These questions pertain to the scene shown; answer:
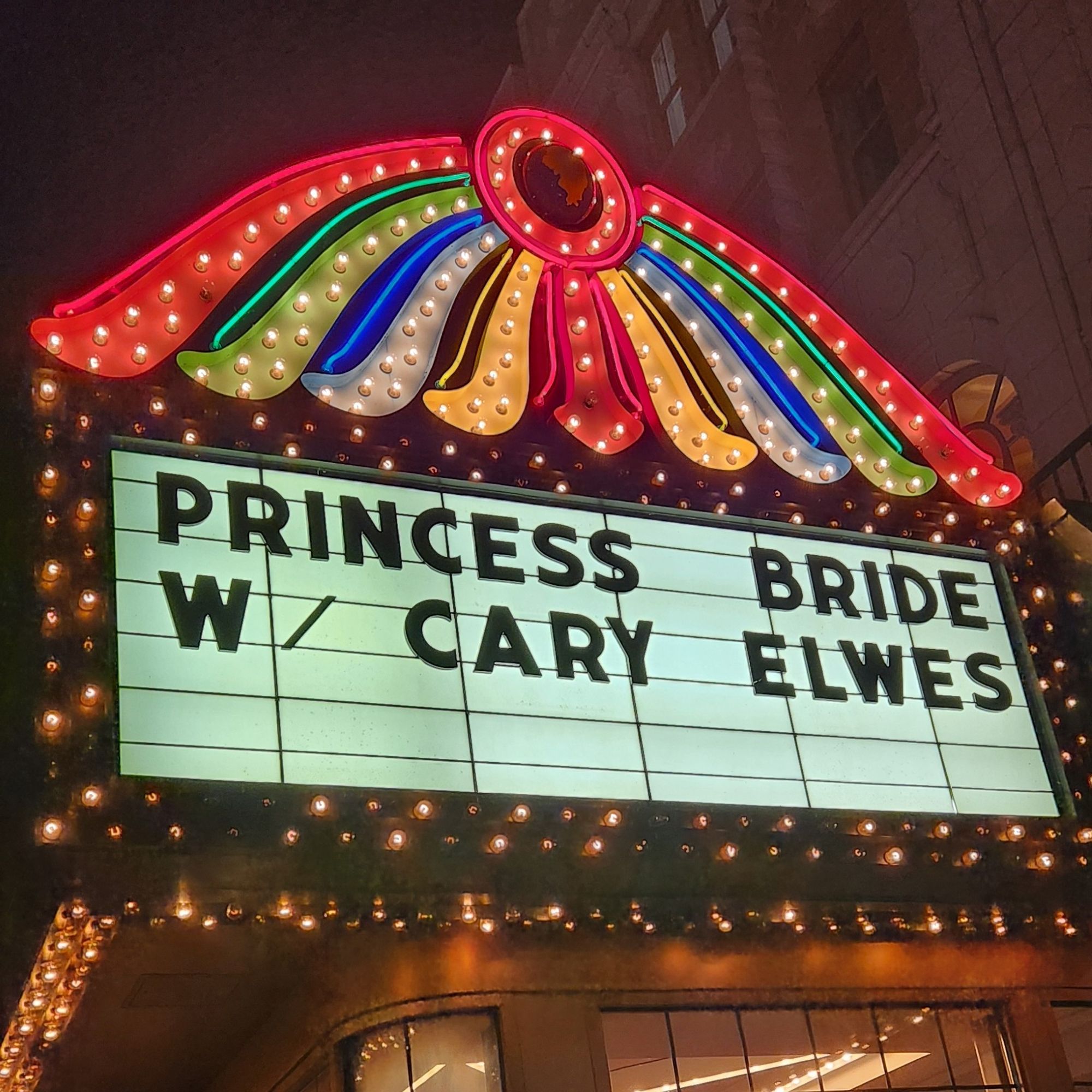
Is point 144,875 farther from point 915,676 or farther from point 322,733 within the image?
point 915,676

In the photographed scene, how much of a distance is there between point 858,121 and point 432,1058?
13.1 metres

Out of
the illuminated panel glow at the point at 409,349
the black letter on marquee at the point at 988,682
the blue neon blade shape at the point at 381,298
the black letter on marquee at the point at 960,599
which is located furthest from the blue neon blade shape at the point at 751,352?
the black letter on marquee at the point at 988,682

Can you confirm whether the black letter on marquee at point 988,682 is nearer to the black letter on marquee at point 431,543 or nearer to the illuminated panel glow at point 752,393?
the illuminated panel glow at point 752,393

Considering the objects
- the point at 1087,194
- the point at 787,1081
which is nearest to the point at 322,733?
the point at 787,1081

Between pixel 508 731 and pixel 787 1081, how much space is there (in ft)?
8.79

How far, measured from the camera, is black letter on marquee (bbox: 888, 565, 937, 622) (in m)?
8.79

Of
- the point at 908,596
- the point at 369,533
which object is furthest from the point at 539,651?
the point at 908,596

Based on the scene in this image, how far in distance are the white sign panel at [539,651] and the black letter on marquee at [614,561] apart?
13mm

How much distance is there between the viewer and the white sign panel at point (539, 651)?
6758mm

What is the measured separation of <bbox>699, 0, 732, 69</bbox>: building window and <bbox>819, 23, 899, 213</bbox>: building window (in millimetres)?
1954

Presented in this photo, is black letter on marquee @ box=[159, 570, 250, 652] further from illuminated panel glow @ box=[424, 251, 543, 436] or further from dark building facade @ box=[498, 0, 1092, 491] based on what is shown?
dark building facade @ box=[498, 0, 1092, 491]

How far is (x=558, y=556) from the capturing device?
800 cm

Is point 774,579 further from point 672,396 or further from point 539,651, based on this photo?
point 539,651

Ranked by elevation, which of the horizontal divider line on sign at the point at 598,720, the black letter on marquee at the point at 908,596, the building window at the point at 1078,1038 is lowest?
the building window at the point at 1078,1038
